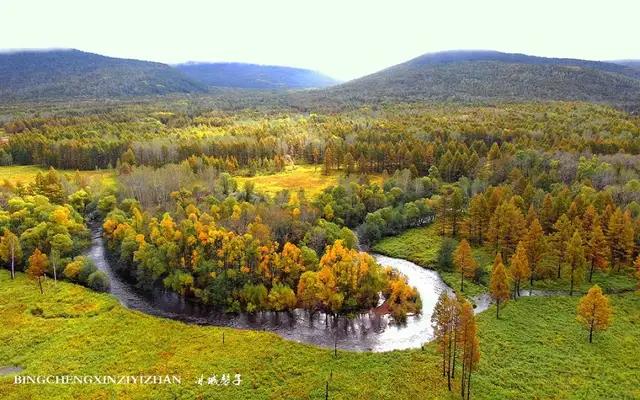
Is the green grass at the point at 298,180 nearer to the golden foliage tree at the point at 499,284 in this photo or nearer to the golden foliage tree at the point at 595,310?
the golden foliage tree at the point at 499,284

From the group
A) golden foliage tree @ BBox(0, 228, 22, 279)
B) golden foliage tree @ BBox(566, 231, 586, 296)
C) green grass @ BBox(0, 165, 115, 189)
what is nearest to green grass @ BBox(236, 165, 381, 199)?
green grass @ BBox(0, 165, 115, 189)

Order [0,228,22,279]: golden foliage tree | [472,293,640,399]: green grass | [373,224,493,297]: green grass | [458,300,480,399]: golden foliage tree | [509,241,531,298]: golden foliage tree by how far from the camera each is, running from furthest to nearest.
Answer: [0,228,22,279]: golden foliage tree, [373,224,493,297]: green grass, [509,241,531,298]: golden foliage tree, [472,293,640,399]: green grass, [458,300,480,399]: golden foliage tree

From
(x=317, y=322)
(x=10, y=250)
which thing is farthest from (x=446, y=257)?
(x=10, y=250)

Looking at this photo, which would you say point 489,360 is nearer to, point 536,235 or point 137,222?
point 536,235

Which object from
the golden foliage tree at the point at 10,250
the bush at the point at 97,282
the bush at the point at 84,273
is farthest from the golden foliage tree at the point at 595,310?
the golden foliage tree at the point at 10,250

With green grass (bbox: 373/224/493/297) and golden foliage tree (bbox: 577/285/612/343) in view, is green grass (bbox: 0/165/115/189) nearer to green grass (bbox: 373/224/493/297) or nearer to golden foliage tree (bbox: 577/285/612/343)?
green grass (bbox: 373/224/493/297)

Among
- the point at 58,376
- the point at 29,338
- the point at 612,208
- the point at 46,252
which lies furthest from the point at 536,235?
the point at 46,252
